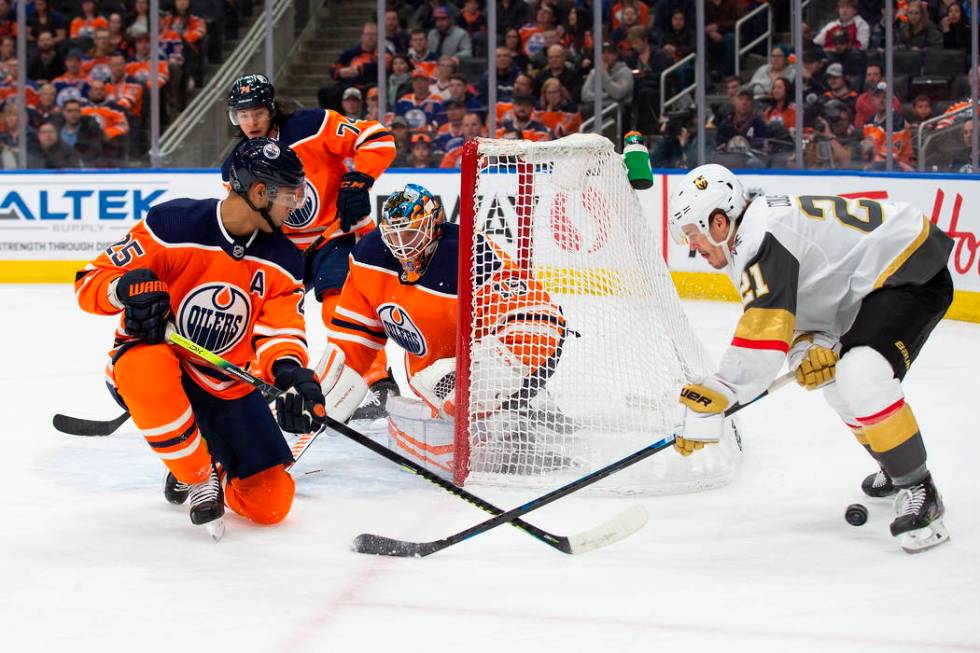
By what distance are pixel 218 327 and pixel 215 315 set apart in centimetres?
4

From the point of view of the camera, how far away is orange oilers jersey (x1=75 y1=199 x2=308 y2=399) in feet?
10.0

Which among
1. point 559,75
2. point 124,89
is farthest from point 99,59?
point 559,75

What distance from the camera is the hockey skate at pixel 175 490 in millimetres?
3330

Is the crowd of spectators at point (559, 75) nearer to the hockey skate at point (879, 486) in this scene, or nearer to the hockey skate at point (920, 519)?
the hockey skate at point (879, 486)

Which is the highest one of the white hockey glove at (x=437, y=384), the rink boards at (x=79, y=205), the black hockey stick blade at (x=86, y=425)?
the rink boards at (x=79, y=205)

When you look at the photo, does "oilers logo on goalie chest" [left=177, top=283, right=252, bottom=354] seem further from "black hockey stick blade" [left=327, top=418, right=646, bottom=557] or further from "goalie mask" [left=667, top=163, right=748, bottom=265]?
"goalie mask" [left=667, top=163, right=748, bottom=265]

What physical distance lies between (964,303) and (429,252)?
12.4 ft

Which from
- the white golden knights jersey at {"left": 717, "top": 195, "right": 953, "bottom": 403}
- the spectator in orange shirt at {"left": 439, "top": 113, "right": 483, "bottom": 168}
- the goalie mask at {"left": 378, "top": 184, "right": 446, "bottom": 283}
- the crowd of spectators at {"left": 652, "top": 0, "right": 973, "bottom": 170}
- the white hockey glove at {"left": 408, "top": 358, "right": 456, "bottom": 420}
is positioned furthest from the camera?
the spectator in orange shirt at {"left": 439, "top": 113, "right": 483, "bottom": 168}

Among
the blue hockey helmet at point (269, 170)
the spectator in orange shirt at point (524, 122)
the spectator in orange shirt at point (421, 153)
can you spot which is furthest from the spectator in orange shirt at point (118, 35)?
the blue hockey helmet at point (269, 170)

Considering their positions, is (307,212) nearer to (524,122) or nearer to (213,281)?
(213,281)

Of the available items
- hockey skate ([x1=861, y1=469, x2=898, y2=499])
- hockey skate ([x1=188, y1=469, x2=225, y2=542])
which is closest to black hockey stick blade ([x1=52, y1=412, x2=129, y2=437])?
hockey skate ([x1=188, y1=469, x2=225, y2=542])

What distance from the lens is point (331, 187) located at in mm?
4648

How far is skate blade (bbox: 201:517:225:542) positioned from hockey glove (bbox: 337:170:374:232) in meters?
1.59

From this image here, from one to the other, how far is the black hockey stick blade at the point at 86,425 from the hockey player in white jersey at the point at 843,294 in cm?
201
